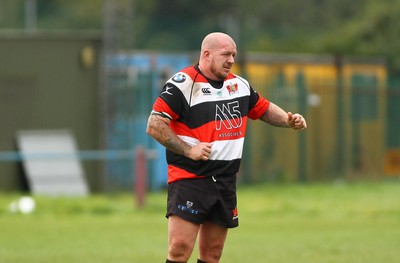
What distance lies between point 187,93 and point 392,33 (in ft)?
108

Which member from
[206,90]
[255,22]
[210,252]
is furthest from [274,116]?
[255,22]

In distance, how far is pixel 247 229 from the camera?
1889 cm

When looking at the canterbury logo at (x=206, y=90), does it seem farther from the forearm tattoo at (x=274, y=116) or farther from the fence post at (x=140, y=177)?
the fence post at (x=140, y=177)

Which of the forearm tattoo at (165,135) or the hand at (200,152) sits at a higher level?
the forearm tattoo at (165,135)

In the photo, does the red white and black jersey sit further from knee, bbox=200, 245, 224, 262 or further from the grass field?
the grass field

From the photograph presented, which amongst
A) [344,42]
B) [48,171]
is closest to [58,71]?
[48,171]

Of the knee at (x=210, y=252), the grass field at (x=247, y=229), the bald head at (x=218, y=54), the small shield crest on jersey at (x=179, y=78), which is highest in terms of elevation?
the bald head at (x=218, y=54)

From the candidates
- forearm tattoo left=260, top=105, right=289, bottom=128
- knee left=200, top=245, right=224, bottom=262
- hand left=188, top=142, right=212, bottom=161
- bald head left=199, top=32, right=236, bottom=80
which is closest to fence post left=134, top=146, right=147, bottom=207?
forearm tattoo left=260, top=105, right=289, bottom=128

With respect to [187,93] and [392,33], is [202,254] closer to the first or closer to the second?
[187,93]

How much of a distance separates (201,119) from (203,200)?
0.65m

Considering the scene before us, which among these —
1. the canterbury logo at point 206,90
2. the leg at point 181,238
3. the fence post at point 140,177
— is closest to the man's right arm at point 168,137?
the canterbury logo at point 206,90

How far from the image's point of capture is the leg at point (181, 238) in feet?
32.1

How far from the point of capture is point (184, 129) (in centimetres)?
985

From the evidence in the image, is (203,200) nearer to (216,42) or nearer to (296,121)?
(296,121)
